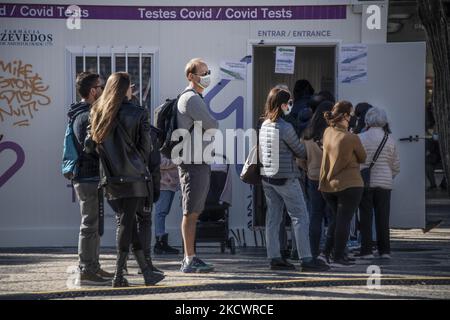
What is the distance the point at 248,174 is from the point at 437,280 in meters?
2.14

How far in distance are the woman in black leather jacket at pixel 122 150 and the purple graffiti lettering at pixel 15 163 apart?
3.98m

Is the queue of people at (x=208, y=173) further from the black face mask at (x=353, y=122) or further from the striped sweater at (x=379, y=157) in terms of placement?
the black face mask at (x=353, y=122)

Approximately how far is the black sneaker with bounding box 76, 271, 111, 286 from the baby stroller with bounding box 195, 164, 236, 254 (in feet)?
7.74

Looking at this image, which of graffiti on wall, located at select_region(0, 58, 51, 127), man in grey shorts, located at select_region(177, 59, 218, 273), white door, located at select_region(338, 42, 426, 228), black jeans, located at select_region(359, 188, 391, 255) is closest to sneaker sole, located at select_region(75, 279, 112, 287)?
man in grey shorts, located at select_region(177, 59, 218, 273)

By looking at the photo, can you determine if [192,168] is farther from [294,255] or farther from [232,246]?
[232,246]

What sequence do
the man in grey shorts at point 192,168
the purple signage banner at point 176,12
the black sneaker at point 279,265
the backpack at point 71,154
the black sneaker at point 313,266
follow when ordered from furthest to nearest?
the purple signage banner at point 176,12
the black sneaker at point 279,265
the black sneaker at point 313,266
the man in grey shorts at point 192,168
the backpack at point 71,154

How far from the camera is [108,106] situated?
873 cm

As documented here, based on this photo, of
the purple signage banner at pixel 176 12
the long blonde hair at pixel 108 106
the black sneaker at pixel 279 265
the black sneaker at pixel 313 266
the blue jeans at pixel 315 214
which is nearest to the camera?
the long blonde hair at pixel 108 106

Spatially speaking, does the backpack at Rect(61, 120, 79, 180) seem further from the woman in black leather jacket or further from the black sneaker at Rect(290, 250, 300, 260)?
the black sneaker at Rect(290, 250, 300, 260)

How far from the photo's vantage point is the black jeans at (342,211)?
10.4 meters

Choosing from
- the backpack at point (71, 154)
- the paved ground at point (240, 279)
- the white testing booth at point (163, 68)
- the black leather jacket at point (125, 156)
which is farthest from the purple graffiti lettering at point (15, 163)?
the black leather jacket at point (125, 156)

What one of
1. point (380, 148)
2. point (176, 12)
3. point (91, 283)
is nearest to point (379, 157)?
point (380, 148)

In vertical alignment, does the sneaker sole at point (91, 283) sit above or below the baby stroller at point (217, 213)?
below
